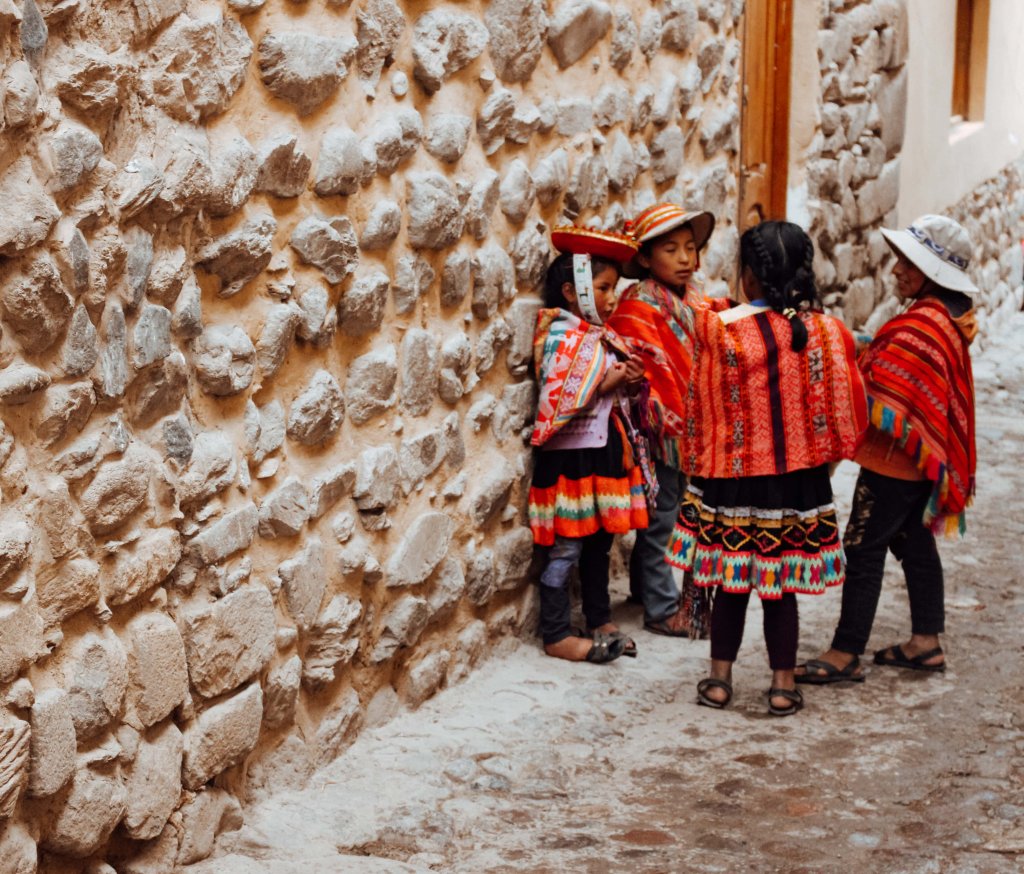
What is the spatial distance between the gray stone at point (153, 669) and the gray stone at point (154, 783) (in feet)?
0.16

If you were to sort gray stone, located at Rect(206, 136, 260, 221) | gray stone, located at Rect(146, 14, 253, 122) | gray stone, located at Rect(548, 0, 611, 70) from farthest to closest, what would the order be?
1. gray stone, located at Rect(548, 0, 611, 70)
2. gray stone, located at Rect(206, 136, 260, 221)
3. gray stone, located at Rect(146, 14, 253, 122)

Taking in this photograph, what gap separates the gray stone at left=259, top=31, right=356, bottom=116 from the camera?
2.84m

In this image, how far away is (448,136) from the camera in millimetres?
3496

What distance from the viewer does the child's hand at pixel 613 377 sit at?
4.06 meters

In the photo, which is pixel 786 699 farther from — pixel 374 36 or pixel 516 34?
pixel 374 36

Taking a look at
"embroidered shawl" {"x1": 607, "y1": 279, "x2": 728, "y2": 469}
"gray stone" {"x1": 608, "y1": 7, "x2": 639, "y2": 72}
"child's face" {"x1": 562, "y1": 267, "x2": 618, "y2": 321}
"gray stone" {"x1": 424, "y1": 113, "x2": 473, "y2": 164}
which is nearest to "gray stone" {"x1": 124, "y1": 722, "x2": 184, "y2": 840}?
"gray stone" {"x1": 424, "y1": 113, "x2": 473, "y2": 164}

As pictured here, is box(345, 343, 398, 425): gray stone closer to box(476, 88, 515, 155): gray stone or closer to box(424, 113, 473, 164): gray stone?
box(424, 113, 473, 164): gray stone

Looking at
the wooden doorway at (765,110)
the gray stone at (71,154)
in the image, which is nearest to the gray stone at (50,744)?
the gray stone at (71,154)

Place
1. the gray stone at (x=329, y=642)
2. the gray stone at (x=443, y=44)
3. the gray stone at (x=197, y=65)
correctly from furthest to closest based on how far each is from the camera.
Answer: the gray stone at (x=443, y=44), the gray stone at (x=329, y=642), the gray stone at (x=197, y=65)

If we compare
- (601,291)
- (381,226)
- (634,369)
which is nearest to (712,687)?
(634,369)

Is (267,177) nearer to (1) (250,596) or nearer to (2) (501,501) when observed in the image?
(1) (250,596)

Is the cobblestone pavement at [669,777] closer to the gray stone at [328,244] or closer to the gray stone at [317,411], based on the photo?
the gray stone at [317,411]

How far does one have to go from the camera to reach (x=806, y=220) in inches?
257

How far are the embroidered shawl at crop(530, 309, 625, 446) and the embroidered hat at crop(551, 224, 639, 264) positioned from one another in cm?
19
